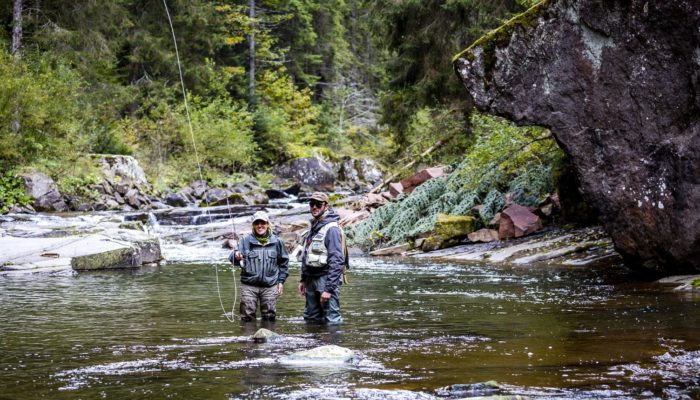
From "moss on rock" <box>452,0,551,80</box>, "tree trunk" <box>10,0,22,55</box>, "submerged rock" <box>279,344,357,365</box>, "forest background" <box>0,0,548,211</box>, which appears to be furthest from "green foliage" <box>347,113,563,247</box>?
"tree trunk" <box>10,0,22,55</box>

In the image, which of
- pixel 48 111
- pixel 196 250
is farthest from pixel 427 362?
pixel 48 111

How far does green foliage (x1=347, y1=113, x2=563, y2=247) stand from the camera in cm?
1594

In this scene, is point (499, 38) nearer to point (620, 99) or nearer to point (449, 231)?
point (620, 99)

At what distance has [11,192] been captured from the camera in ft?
77.0

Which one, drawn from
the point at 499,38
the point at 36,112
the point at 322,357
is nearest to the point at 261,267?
the point at 322,357

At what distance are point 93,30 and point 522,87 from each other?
2494 centimetres

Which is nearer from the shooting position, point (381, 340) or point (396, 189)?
point (381, 340)

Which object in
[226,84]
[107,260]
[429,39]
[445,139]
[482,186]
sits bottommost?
[107,260]

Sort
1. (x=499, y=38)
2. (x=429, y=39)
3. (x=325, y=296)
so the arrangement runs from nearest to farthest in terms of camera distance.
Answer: (x=325, y=296)
(x=499, y=38)
(x=429, y=39)

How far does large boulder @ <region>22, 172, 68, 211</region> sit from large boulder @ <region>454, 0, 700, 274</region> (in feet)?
57.1

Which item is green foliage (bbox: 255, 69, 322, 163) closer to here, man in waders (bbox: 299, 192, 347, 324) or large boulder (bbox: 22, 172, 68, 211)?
large boulder (bbox: 22, 172, 68, 211)

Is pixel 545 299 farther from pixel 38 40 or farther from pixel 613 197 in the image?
pixel 38 40

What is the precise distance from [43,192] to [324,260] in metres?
18.8

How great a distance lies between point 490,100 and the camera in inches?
438
